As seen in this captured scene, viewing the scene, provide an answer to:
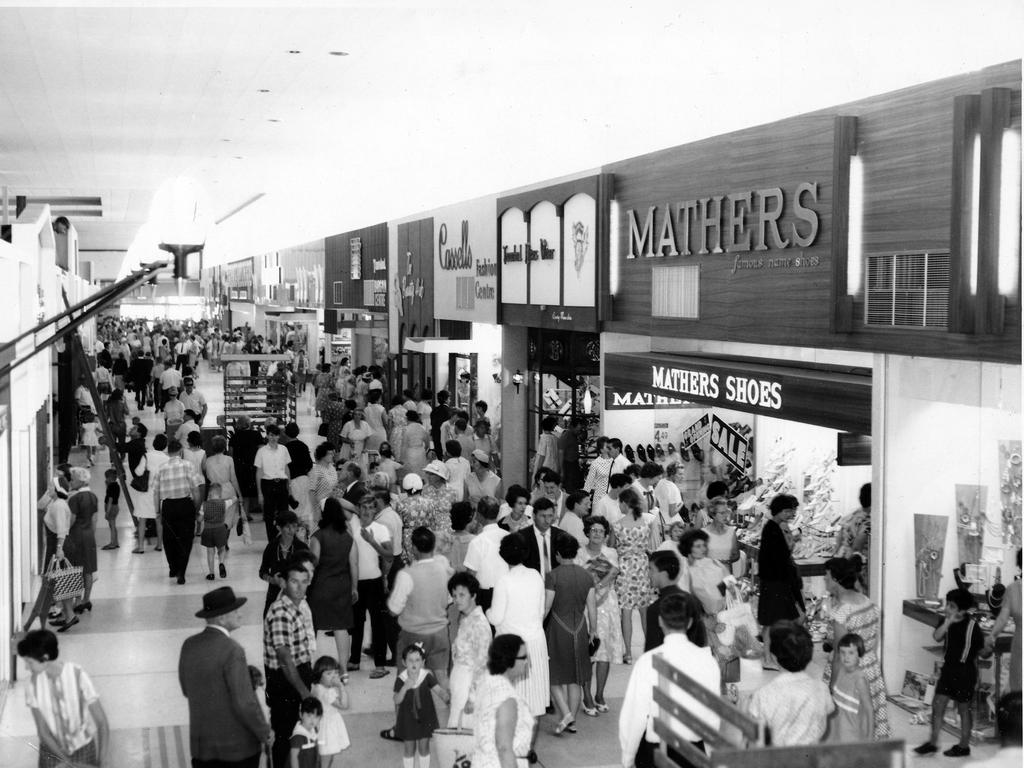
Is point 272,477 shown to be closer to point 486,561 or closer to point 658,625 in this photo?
point 486,561

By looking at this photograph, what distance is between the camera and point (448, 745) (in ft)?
25.9

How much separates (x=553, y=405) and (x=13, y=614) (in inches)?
342

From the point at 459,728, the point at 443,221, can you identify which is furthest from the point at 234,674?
the point at 443,221

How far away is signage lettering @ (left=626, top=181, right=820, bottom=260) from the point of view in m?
9.56

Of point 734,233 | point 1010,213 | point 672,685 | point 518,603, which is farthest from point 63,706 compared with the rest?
point 734,233

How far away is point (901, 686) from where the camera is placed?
9047 mm

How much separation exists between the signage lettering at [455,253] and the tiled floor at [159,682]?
21.4 ft

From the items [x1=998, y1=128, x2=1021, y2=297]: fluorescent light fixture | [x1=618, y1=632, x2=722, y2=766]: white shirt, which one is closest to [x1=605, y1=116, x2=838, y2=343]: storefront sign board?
[x1=998, y1=128, x2=1021, y2=297]: fluorescent light fixture

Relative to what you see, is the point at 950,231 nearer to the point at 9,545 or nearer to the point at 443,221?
the point at 9,545

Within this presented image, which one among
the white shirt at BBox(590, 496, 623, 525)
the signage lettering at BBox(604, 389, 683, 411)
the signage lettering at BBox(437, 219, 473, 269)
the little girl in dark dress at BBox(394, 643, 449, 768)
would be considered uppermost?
the signage lettering at BBox(437, 219, 473, 269)

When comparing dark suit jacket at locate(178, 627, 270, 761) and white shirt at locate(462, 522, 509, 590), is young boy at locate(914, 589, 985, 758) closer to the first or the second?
white shirt at locate(462, 522, 509, 590)

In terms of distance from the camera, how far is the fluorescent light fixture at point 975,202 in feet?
24.5

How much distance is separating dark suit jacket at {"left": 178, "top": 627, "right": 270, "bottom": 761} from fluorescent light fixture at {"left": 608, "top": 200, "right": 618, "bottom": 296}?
821 cm

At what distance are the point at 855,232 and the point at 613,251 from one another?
4.80 meters
